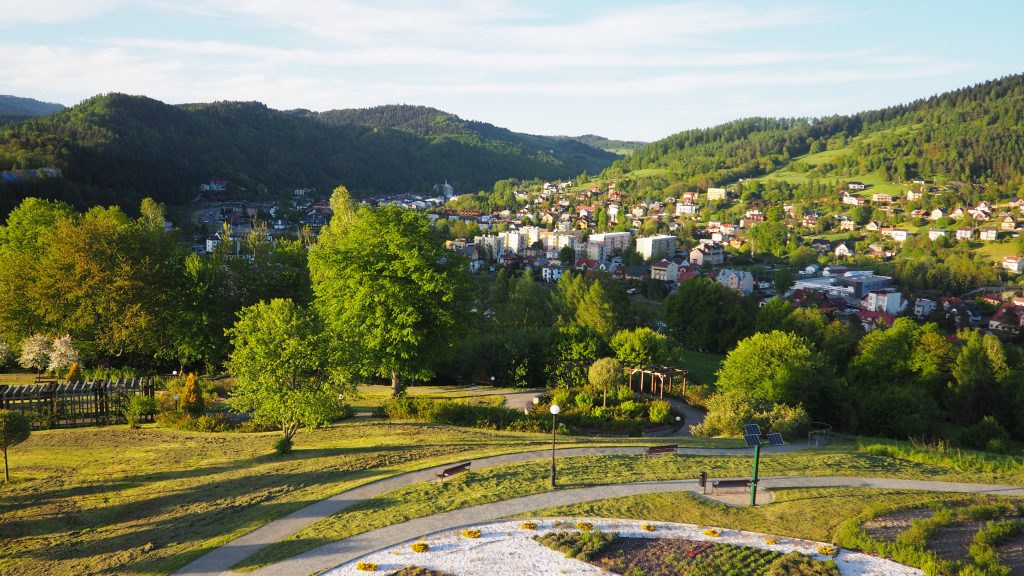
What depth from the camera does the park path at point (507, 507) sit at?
12.3 m

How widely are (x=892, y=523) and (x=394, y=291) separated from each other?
18379mm

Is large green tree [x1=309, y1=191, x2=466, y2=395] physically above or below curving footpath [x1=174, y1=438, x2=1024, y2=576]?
above

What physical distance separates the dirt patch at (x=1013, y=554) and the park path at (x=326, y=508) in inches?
296

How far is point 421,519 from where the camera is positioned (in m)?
14.2

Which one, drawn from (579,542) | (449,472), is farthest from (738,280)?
(579,542)

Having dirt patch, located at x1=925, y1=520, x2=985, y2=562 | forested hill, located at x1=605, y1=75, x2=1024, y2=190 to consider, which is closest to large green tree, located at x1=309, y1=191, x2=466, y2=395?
dirt patch, located at x1=925, y1=520, x2=985, y2=562

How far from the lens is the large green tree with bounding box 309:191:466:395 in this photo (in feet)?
86.2

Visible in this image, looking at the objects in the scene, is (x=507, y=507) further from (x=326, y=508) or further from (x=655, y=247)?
(x=655, y=247)

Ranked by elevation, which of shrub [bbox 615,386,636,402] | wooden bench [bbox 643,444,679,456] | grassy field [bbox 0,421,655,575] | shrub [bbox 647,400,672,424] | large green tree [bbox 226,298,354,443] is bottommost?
shrub [bbox 647,400,672,424]

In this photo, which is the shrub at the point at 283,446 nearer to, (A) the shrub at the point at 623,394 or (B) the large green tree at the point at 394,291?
(B) the large green tree at the point at 394,291

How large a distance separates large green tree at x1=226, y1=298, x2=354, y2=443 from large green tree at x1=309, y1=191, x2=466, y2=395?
4846mm

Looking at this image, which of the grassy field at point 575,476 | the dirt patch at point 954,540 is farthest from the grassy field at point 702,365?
the dirt patch at point 954,540

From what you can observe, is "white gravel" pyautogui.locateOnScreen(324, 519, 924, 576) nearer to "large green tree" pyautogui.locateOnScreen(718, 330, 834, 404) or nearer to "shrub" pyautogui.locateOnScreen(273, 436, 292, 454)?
"shrub" pyautogui.locateOnScreen(273, 436, 292, 454)

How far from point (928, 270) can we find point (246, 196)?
4717 inches
